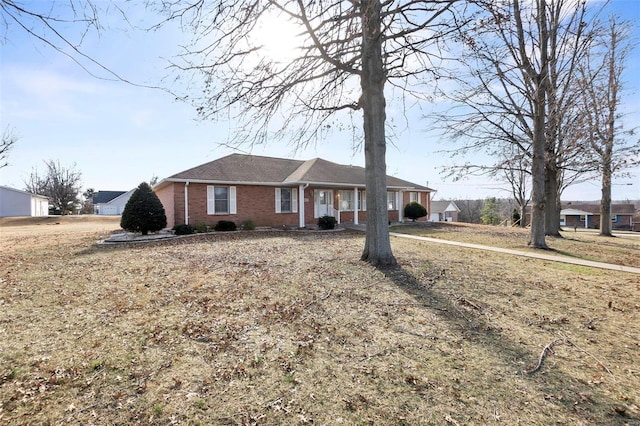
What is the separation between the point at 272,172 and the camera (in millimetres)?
20203

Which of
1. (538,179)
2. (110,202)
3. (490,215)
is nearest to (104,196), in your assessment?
(110,202)

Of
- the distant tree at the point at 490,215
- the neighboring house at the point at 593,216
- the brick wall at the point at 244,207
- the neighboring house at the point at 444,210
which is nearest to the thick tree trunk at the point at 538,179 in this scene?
the brick wall at the point at 244,207

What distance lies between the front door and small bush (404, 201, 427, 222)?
6.63 m

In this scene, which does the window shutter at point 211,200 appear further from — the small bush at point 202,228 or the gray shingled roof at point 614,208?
the gray shingled roof at point 614,208

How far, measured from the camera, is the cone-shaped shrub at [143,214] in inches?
550

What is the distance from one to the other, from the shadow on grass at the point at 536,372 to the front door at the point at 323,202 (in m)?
14.9

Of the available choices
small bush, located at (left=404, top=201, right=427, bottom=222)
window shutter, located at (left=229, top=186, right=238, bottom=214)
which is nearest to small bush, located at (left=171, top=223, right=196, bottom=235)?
window shutter, located at (left=229, top=186, right=238, bottom=214)

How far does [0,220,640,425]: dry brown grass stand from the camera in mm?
2553

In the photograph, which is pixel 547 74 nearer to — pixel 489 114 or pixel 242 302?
pixel 489 114

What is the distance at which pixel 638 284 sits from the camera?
20.7 ft

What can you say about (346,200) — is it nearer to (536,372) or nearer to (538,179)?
(538,179)

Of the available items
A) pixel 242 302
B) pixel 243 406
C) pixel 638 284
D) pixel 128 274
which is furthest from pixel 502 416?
pixel 128 274

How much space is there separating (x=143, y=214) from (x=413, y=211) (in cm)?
1810

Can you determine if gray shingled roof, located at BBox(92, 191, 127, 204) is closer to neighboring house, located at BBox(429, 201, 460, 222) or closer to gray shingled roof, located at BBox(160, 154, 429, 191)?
gray shingled roof, located at BBox(160, 154, 429, 191)
